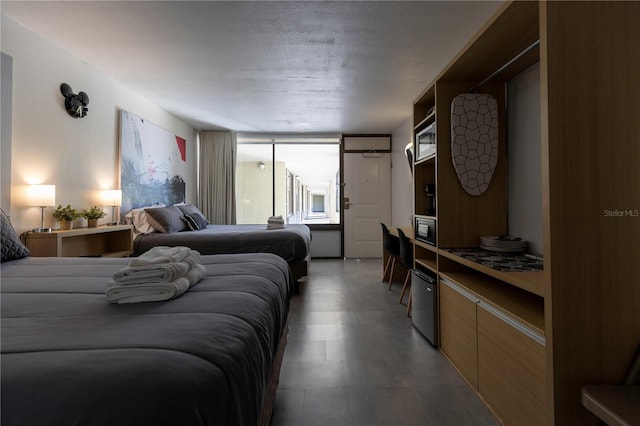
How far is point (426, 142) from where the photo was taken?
245 cm

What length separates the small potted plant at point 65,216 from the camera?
2617 mm

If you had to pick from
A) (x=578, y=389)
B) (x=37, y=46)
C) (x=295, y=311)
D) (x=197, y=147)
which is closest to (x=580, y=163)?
(x=578, y=389)

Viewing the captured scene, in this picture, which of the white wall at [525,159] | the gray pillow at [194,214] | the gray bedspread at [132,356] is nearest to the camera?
the gray bedspread at [132,356]

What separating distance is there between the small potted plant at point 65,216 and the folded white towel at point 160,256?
6.40ft

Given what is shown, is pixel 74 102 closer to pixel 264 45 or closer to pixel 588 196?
pixel 264 45

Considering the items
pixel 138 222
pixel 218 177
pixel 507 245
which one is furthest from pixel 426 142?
pixel 218 177

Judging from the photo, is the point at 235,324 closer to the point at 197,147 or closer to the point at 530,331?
the point at 530,331

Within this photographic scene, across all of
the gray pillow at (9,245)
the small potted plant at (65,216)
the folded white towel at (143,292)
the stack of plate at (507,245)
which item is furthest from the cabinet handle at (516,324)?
the small potted plant at (65,216)

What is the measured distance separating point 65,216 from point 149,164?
64.2 inches

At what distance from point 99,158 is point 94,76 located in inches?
33.0

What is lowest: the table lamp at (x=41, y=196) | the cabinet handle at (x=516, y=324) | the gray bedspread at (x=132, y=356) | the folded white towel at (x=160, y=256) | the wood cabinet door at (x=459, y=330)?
the wood cabinet door at (x=459, y=330)

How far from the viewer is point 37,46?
2.48m

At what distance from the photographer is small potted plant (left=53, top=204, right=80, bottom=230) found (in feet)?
8.59

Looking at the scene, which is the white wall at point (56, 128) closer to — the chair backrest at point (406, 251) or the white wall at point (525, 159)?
the chair backrest at point (406, 251)
